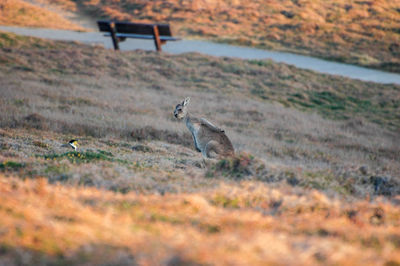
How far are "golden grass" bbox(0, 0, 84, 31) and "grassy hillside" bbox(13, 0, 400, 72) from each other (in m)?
6.42

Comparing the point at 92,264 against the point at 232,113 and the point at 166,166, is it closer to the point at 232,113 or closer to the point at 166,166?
the point at 166,166

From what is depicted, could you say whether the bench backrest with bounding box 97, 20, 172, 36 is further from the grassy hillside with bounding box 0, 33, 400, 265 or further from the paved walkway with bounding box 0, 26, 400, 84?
the grassy hillside with bounding box 0, 33, 400, 265

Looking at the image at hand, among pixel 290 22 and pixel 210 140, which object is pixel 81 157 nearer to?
pixel 210 140

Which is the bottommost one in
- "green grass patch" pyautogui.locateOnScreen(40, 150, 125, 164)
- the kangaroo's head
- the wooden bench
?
"green grass patch" pyautogui.locateOnScreen(40, 150, 125, 164)

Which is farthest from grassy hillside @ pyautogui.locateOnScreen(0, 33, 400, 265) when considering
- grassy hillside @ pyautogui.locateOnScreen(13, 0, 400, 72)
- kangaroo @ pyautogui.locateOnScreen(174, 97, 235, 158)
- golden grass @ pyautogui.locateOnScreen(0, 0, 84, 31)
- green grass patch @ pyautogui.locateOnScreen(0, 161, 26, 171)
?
golden grass @ pyautogui.locateOnScreen(0, 0, 84, 31)

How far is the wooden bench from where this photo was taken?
25438 millimetres

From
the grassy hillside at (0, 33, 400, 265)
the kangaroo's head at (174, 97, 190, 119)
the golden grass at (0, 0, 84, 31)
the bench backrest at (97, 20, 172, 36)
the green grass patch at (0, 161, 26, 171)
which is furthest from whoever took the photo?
the golden grass at (0, 0, 84, 31)

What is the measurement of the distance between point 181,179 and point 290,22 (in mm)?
35722

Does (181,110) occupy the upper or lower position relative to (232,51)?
lower

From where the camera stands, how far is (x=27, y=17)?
36156 mm

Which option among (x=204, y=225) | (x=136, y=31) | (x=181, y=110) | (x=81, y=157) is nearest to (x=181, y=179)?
(x=81, y=157)

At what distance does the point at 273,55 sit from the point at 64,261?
2689cm

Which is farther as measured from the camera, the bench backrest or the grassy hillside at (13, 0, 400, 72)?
the grassy hillside at (13, 0, 400, 72)

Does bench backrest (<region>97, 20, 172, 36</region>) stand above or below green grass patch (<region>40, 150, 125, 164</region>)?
above
